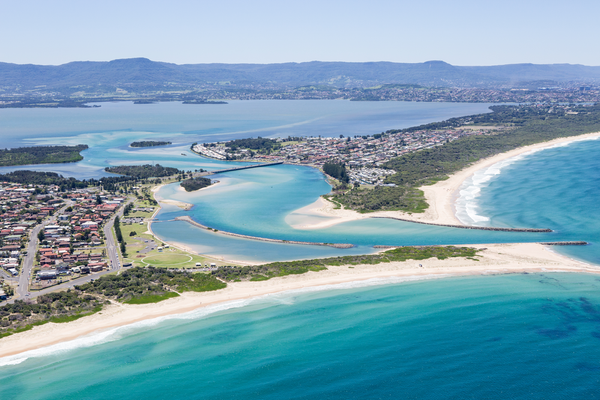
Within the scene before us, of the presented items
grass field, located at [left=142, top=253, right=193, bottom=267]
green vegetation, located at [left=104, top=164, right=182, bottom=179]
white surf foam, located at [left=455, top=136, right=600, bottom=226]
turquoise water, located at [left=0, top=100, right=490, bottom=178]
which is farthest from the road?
turquoise water, located at [left=0, top=100, right=490, bottom=178]

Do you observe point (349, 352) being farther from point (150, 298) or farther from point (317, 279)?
point (150, 298)

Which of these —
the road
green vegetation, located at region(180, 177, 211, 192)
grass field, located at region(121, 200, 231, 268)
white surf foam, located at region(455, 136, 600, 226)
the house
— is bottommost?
green vegetation, located at region(180, 177, 211, 192)

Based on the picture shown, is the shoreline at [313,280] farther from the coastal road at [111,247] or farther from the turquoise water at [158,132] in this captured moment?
the turquoise water at [158,132]

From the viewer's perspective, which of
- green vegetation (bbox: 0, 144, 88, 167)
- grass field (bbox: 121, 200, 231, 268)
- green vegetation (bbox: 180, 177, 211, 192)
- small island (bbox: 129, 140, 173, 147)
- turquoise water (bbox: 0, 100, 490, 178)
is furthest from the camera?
small island (bbox: 129, 140, 173, 147)

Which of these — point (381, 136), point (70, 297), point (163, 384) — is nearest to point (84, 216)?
point (70, 297)

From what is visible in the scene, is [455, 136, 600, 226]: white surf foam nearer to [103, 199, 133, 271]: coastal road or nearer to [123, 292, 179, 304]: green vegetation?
[123, 292, 179, 304]: green vegetation

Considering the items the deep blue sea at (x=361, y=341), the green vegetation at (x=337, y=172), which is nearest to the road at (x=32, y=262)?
the deep blue sea at (x=361, y=341)

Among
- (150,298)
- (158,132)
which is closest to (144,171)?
(150,298)
